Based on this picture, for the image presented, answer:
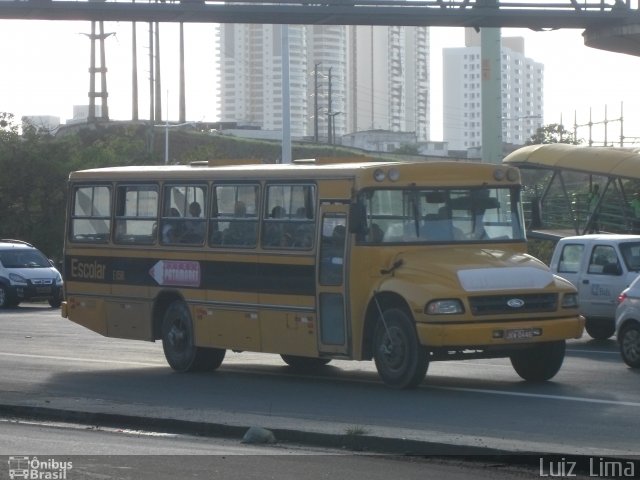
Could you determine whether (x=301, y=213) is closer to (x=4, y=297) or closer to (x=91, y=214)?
(x=91, y=214)

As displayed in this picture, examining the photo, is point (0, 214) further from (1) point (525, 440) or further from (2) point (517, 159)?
(1) point (525, 440)

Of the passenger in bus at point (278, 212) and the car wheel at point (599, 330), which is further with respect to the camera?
the car wheel at point (599, 330)

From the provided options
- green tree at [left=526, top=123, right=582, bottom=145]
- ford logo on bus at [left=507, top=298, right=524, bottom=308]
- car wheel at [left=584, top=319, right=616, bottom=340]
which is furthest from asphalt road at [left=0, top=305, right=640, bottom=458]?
green tree at [left=526, top=123, right=582, bottom=145]

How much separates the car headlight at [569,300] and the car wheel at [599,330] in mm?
7153

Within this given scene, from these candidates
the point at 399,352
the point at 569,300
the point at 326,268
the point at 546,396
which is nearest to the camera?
the point at 546,396

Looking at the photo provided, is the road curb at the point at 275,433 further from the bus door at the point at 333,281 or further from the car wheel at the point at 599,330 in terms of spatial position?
the car wheel at the point at 599,330

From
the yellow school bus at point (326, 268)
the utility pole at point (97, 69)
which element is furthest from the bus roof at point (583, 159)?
the utility pole at point (97, 69)

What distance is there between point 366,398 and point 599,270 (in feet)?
27.3

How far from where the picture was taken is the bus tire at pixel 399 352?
14562mm

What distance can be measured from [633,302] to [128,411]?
7.41 m

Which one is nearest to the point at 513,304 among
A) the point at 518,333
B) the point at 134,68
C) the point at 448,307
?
the point at 518,333

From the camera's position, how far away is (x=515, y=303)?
Answer: 571 inches

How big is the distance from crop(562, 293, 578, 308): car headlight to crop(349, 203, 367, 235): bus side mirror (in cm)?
246

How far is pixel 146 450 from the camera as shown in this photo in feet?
35.4
